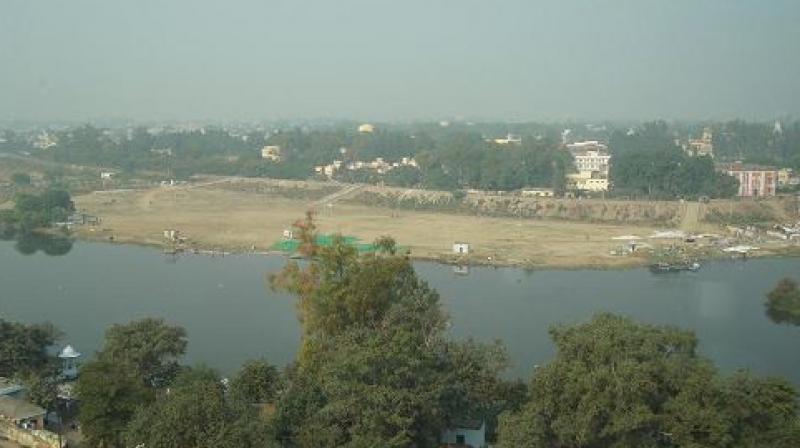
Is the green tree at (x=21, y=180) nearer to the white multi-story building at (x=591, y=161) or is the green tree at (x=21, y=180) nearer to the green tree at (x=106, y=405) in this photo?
the white multi-story building at (x=591, y=161)

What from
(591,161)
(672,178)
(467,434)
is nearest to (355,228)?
(672,178)

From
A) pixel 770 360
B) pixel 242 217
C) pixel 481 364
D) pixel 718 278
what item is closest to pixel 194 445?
pixel 481 364

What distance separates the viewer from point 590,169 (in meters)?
36.0

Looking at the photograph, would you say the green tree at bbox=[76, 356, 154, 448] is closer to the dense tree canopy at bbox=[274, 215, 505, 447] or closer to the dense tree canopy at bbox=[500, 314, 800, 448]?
the dense tree canopy at bbox=[274, 215, 505, 447]

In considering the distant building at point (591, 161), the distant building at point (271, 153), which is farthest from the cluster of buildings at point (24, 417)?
the distant building at point (271, 153)

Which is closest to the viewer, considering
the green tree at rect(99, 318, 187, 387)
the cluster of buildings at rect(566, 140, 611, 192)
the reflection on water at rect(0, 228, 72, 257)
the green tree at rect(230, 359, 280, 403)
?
the green tree at rect(230, 359, 280, 403)

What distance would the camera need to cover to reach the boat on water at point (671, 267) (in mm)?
19578

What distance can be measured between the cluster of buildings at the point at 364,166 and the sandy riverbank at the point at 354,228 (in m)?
6.01

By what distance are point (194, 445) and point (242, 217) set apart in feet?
68.7

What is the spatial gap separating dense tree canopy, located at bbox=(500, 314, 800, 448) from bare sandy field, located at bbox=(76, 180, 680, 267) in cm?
1270

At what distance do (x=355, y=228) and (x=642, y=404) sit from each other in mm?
18254

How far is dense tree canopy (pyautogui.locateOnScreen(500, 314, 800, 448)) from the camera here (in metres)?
6.68

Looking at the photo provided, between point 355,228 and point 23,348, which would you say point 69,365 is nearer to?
point 23,348

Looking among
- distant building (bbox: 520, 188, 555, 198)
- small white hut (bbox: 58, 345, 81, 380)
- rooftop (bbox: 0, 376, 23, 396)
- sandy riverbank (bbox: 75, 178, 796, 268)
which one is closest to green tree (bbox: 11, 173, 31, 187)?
sandy riverbank (bbox: 75, 178, 796, 268)
